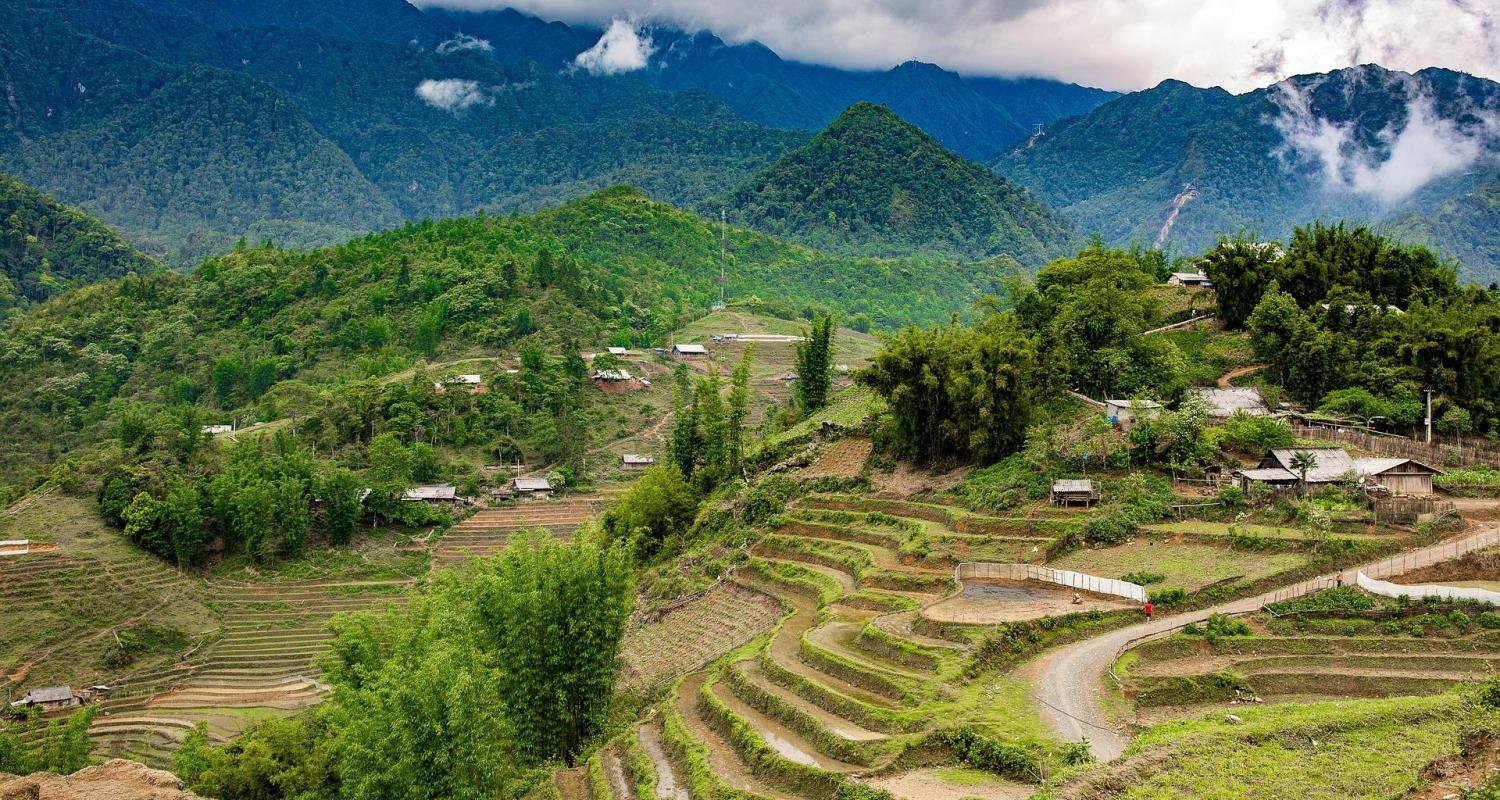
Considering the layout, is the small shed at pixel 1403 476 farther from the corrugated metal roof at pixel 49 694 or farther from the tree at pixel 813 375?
the corrugated metal roof at pixel 49 694

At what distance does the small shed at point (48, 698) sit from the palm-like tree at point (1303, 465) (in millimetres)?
38638

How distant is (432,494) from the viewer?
191ft

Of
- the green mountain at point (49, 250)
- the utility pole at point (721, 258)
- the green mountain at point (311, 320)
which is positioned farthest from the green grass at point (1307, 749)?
the green mountain at point (49, 250)

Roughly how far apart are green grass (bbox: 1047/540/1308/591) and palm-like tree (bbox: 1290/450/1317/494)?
3711 millimetres

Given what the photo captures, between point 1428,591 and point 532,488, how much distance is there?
44741 mm

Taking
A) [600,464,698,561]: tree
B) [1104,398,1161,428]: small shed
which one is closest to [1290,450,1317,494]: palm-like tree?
[1104,398,1161,428]: small shed

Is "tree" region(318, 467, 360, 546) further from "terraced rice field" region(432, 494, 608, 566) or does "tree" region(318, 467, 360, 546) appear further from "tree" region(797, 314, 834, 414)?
"tree" region(797, 314, 834, 414)

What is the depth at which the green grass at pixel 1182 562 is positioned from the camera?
83.7ft

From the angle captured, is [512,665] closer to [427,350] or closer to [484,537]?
[484,537]

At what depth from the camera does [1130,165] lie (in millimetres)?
145000

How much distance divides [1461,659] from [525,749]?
18.0 metres

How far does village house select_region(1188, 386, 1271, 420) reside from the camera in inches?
1416

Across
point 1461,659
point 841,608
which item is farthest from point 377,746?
point 1461,659

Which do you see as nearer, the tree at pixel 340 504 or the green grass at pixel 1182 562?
the green grass at pixel 1182 562
